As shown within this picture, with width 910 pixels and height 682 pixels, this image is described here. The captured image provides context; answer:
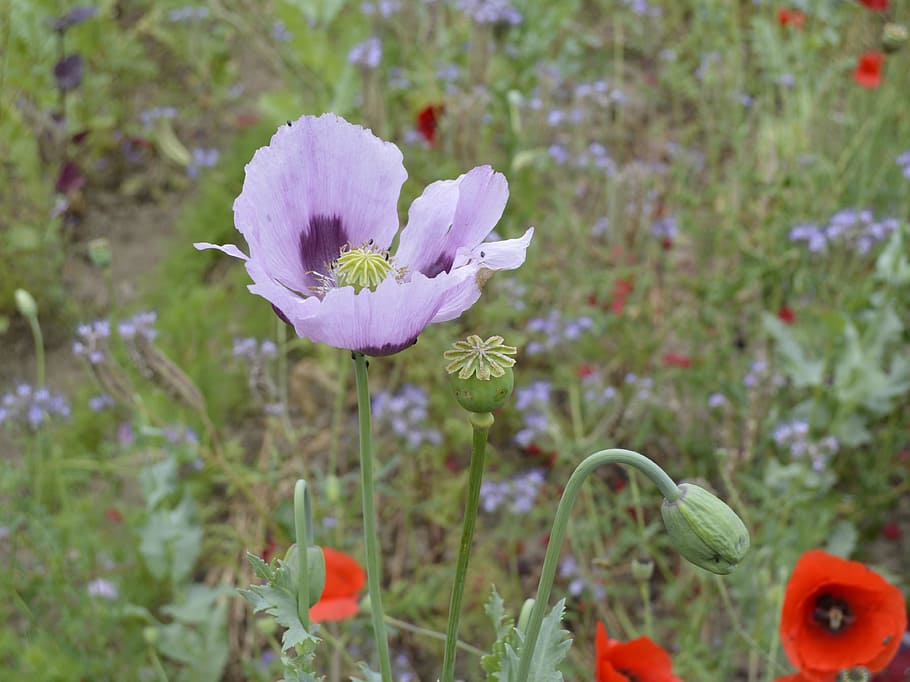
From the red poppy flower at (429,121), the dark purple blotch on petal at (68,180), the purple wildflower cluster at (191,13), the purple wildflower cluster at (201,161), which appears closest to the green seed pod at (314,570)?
the red poppy flower at (429,121)

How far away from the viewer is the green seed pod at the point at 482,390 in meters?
0.83

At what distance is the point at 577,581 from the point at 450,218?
123cm

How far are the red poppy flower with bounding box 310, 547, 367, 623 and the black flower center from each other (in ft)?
2.16

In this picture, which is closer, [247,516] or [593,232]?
[247,516]

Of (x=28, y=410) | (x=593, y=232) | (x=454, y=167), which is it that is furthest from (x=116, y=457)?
(x=593, y=232)

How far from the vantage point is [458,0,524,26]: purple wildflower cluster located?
2930 millimetres

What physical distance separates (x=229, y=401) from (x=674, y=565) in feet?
4.09

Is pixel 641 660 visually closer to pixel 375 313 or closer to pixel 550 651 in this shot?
pixel 550 651

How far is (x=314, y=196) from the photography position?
38.2 inches

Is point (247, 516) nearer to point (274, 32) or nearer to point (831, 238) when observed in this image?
point (831, 238)

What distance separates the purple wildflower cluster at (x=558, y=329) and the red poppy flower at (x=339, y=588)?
105cm

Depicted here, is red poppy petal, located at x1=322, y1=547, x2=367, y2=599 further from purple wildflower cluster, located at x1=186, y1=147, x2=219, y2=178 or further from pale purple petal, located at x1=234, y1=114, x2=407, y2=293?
purple wildflower cluster, located at x1=186, y1=147, x2=219, y2=178

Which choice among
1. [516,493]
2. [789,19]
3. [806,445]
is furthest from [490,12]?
[806,445]

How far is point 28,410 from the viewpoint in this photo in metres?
2.16
